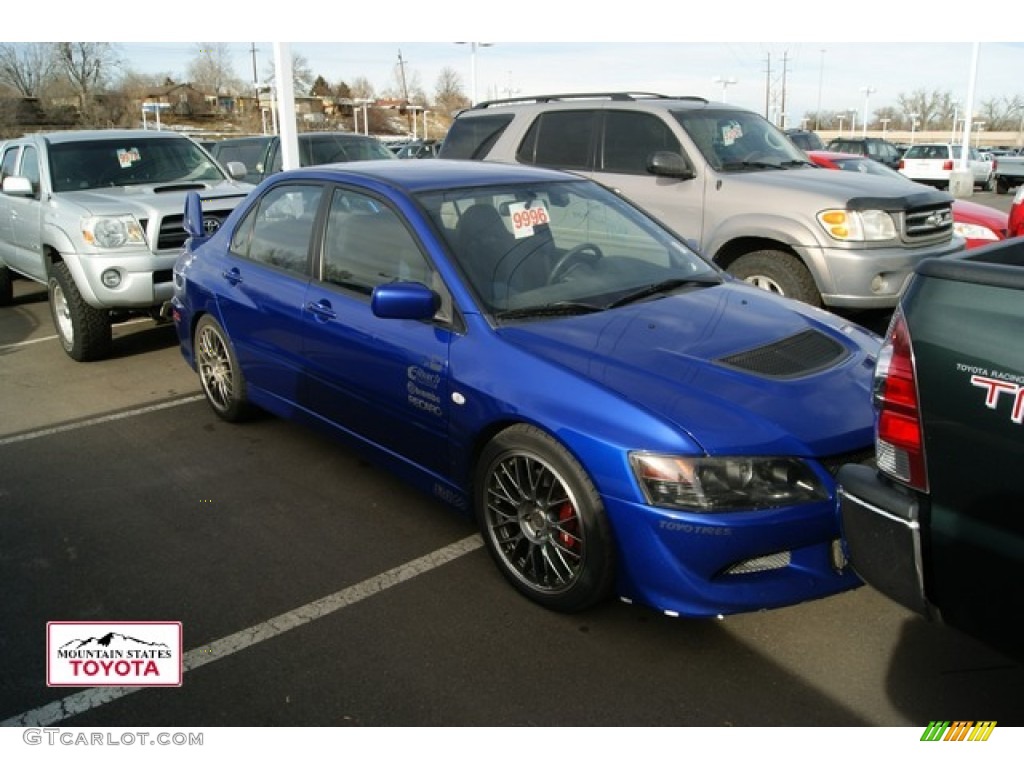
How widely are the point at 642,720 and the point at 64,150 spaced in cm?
779

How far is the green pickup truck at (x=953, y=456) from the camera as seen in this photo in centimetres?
205

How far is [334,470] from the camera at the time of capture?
4.77m

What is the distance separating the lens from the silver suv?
6262 mm

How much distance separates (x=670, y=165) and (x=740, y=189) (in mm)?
581

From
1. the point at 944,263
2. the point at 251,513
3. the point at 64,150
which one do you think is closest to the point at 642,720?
the point at 944,263

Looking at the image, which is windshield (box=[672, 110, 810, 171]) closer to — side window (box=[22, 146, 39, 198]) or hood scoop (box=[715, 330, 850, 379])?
hood scoop (box=[715, 330, 850, 379])

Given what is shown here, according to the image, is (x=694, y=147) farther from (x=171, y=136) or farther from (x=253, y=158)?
(x=253, y=158)

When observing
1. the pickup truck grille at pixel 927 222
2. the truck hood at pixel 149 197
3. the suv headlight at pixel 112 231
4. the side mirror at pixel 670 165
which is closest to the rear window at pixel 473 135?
the side mirror at pixel 670 165

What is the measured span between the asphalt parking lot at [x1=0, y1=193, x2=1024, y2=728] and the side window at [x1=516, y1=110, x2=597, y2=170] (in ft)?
13.0

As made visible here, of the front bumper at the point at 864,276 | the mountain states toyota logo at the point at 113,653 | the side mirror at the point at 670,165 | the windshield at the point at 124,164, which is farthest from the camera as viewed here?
the windshield at the point at 124,164

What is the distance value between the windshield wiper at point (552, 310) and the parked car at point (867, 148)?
25245 millimetres

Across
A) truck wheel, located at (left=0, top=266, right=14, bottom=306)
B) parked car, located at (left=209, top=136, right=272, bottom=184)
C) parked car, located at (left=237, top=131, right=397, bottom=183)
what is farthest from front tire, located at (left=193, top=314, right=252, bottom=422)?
parked car, located at (left=209, top=136, right=272, bottom=184)

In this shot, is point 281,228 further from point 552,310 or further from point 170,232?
point 170,232

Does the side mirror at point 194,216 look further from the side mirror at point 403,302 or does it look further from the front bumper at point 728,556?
the front bumper at point 728,556
